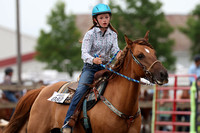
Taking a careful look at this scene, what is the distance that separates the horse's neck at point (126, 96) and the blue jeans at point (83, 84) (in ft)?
1.56

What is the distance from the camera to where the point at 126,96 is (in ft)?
17.6

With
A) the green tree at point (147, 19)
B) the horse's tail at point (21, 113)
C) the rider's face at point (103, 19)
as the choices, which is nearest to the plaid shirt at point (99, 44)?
the rider's face at point (103, 19)

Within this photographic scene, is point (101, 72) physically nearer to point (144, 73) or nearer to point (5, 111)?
point (144, 73)

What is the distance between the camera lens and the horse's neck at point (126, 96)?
5348 mm

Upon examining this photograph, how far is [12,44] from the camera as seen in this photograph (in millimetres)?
50125

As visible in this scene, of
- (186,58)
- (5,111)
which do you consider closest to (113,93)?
(5,111)

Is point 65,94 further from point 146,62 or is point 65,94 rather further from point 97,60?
point 146,62

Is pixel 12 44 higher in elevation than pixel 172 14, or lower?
lower

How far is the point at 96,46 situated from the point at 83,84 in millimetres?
633

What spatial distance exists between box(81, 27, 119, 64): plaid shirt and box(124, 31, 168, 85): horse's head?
512 mm

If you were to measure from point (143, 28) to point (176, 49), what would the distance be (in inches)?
943

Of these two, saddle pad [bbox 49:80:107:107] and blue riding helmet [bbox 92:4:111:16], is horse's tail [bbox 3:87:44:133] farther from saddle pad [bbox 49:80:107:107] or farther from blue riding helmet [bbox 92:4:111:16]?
blue riding helmet [bbox 92:4:111:16]

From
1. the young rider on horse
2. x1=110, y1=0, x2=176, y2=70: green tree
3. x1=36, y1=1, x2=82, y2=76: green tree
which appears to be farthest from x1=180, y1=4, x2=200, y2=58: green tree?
the young rider on horse

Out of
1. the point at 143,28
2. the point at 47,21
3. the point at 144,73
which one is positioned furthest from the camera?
the point at 47,21
